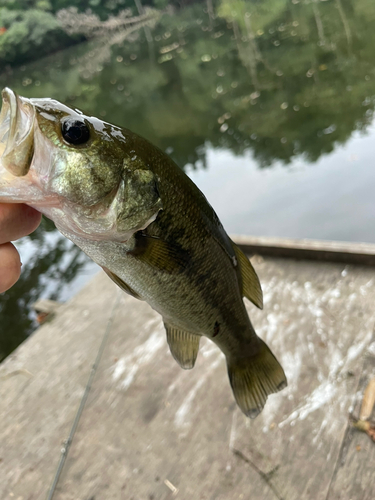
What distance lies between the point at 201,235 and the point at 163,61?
73.5ft

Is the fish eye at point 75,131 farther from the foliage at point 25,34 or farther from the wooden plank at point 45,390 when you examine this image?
the foliage at point 25,34

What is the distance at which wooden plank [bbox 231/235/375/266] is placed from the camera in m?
3.10

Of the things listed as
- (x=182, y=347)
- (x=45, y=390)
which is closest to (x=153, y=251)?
(x=182, y=347)

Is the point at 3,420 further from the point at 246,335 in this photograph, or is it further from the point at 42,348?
the point at 246,335

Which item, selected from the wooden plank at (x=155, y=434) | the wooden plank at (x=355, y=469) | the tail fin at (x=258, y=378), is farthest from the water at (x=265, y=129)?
the wooden plank at (x=355, y=469)

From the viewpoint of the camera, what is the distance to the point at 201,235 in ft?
4.04

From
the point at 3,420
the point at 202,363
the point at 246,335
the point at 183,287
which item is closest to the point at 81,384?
the point at 3,420

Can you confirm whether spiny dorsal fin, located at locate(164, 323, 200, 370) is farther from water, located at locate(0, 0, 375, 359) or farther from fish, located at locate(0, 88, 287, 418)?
water, located at locate(0, 0, 375, 359)

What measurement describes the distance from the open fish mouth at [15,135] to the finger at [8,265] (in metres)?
0.27

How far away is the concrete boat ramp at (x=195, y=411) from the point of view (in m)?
2.14

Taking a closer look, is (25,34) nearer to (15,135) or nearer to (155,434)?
(155,434)

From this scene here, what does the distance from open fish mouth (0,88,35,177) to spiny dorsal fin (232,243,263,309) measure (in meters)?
0.80

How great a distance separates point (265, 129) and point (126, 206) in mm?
8094

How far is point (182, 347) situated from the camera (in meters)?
1.50
